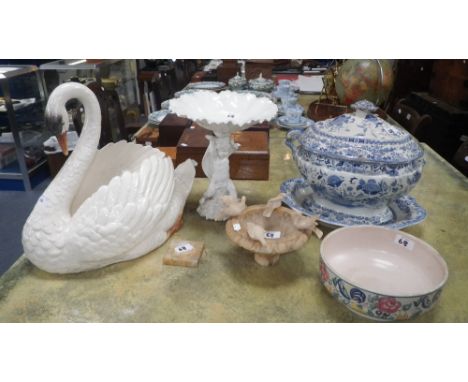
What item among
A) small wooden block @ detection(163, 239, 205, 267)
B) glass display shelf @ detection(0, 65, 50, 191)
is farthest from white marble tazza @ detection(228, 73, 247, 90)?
small wooden block @ detection(163, 239, 205, 267)

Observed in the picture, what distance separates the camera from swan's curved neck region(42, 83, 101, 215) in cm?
92

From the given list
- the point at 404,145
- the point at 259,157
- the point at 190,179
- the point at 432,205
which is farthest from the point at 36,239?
the point at 432,205

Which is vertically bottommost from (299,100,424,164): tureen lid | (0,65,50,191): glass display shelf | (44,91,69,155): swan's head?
(0,65,50,191): glass display shelf

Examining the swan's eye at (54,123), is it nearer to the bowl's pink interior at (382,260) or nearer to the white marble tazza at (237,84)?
the bowl's pink interior at (382,260)

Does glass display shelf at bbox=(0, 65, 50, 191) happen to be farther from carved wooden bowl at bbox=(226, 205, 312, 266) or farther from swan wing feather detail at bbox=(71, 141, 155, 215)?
carved wooden bowl at bbox=(226, 205, 312, 266)

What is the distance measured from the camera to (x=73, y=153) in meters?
1.00

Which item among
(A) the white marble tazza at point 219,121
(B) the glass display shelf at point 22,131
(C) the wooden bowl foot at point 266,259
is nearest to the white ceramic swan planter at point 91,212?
(A) the white marble tazza at point 219,121

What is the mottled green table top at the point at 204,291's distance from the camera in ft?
2.71

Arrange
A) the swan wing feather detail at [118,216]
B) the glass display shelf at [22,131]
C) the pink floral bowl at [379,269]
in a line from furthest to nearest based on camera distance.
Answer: the glass display shelf at [22,131]
the swan wing feather detail at [118,216]
the pink floral bowl at [379,269]

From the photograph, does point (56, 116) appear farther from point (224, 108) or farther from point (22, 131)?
point (22, 131)

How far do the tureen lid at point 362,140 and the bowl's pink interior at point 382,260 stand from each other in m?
0.22

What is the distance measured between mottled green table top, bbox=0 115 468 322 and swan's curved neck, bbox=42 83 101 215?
0.21 meters

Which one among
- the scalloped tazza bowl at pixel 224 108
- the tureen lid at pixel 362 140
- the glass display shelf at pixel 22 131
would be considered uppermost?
the scalloped tazza bowl at pixel 224 108

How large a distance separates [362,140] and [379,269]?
1.22 feet
